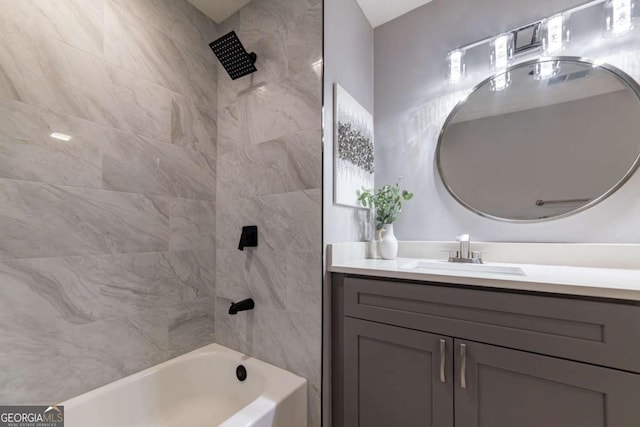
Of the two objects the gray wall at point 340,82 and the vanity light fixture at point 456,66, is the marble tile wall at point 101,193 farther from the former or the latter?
the vanity light fixture at point 456,66

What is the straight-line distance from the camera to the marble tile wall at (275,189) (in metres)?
1.31

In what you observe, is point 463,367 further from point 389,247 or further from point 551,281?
point 389,247

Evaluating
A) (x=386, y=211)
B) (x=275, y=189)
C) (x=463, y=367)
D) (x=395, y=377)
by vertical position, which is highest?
A: (x=275, y=189)

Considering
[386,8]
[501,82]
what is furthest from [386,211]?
[386,8]

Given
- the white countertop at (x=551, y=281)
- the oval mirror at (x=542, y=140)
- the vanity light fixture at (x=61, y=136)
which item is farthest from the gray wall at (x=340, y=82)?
the vanity light fixture at (x=61, y=136)

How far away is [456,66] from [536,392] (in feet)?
5.23

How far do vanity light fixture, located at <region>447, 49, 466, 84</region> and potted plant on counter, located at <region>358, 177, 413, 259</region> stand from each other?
0.73 meters

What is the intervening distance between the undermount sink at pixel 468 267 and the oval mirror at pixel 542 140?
1.15 ft

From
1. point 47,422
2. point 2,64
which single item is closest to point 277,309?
point 47,422

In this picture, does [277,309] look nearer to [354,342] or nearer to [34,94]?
[354,342]

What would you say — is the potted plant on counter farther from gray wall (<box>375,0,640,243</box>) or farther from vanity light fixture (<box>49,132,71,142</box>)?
vanity light fixture (<box>49,132,71,142</box>)

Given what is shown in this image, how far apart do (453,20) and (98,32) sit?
189cm

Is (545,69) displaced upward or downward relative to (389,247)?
upward

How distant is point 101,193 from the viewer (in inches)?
48.8
